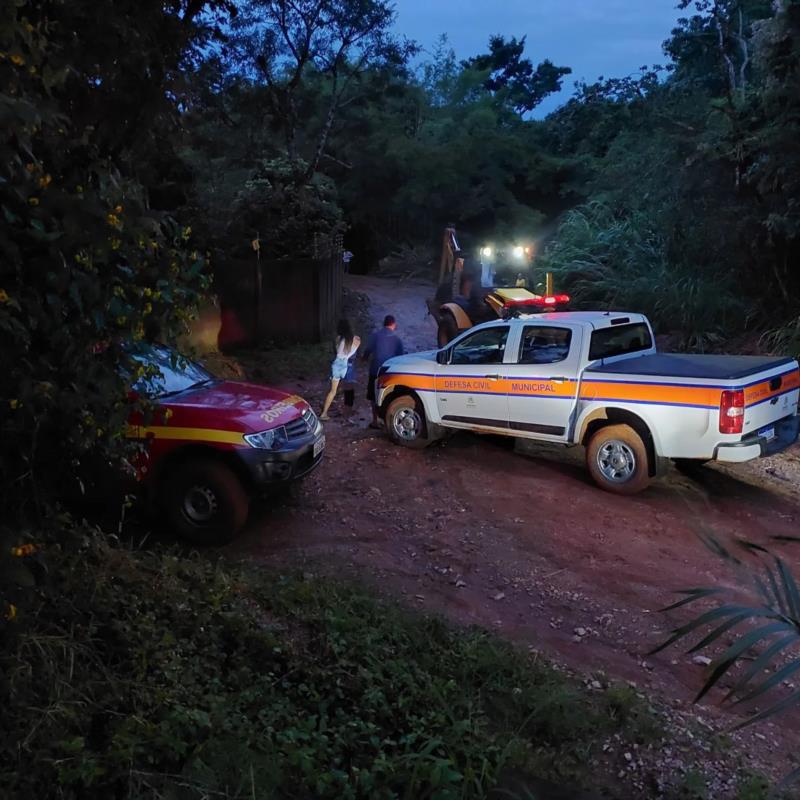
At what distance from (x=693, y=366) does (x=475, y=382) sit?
248 cm

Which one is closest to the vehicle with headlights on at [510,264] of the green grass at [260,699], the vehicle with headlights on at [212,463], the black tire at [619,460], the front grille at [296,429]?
the black tire at [619,460]

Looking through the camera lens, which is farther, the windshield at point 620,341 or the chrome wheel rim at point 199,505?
the windshield at point 620,341

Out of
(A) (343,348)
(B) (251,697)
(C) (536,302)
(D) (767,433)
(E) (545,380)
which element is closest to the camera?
(B) (251,697)

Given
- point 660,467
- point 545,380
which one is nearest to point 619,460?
point 660,467

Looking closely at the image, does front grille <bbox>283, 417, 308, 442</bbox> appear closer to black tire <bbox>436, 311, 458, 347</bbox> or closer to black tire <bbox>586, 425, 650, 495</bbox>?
black tire <bbox>586, 425, 650, 495</bbox>

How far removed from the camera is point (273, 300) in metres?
15.7

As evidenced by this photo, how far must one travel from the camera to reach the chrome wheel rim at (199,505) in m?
6.39

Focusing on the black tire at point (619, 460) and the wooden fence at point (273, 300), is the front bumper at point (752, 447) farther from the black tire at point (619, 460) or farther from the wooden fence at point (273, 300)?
the wooden fence at point (273, 300)

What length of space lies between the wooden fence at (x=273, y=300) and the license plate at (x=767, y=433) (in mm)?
10299

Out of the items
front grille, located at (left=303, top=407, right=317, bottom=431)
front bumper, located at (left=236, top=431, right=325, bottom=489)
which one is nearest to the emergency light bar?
front grille, located at (left=303, top=407, right=317, bottom=431)

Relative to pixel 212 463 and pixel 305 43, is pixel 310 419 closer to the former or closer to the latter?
pixel 212 463

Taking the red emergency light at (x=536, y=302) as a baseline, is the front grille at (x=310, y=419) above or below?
below

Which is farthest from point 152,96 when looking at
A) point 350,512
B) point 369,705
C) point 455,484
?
point 455,484

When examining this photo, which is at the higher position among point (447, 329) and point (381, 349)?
point (447, 329)
